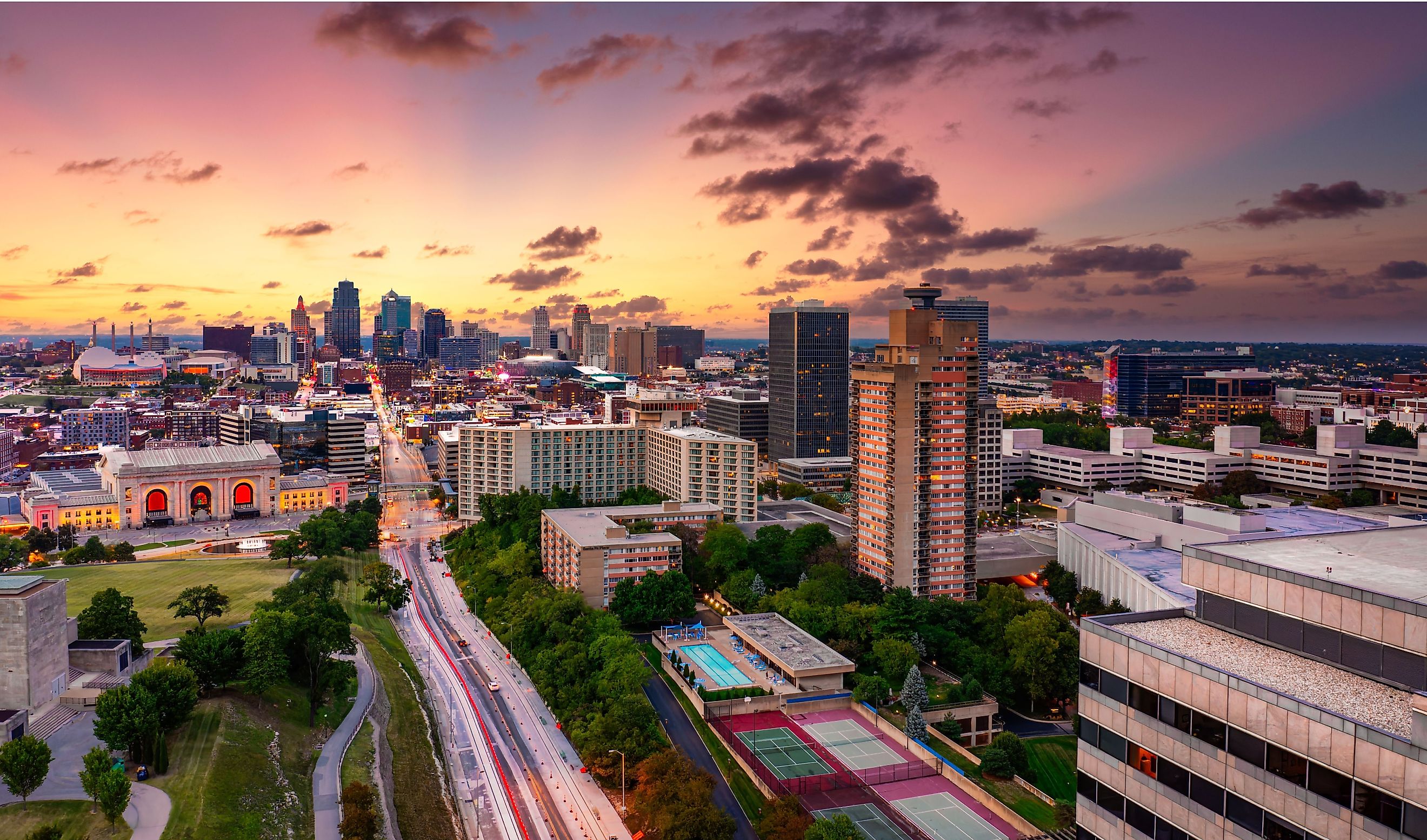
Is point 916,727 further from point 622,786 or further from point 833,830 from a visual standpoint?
point 622,786

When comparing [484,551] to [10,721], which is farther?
[484,551]

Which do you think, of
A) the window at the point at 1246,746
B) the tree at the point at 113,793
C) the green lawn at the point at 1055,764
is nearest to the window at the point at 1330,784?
the window at the point at 1246,746

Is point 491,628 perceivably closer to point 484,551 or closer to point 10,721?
point 484,551

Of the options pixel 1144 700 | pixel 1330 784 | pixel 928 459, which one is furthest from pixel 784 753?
pixel 1330 784

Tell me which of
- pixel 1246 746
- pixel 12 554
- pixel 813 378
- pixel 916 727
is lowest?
pixel 916 727

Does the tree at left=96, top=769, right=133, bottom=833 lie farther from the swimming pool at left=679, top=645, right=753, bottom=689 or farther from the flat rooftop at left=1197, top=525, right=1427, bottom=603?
the flat rooftop at left=1197, top=525, right=1427, bottom=603

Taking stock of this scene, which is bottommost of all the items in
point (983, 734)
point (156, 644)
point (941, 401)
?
point (983, 734)

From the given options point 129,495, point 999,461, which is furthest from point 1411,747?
point 129,495
